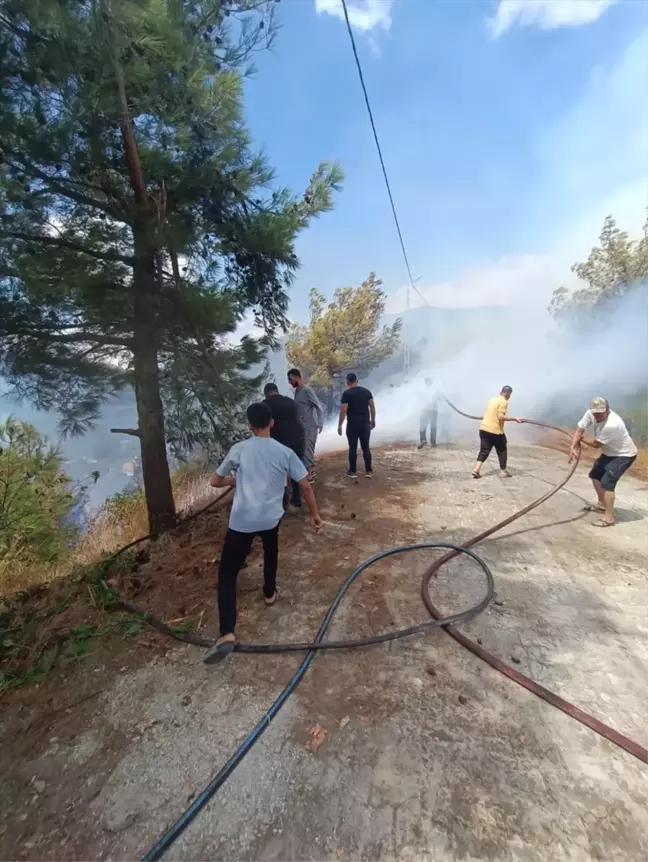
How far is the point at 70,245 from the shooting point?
4.33 metres

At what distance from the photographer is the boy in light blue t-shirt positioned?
3.03m

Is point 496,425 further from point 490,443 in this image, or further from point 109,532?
point 109,532

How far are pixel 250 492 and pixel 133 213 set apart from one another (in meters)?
3.27

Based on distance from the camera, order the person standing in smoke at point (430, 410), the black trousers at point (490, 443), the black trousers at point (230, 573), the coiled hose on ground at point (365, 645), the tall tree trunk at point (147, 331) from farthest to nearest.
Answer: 1. the person standing in smoke at point (430, 410)
2. the black trousers at point (490, 443)
3. the tall tree trunk at point (147, 331)
4. the black trousers at point (230, 573)
5. the coiled hose on ground at point (365, 645)

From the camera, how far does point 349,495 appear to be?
262 inches

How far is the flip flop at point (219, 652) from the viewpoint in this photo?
9.32ft

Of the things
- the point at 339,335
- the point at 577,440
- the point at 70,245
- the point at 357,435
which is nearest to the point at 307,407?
the point at 357,435

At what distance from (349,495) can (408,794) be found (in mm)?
4709

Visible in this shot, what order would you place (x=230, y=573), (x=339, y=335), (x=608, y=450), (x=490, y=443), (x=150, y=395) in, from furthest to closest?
(x=339, y=335) → (x=490, y=443) → (x=608, y=450) → (x=150, y=395) → (x=230, y=573)

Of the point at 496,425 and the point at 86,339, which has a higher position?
the point at 86,339

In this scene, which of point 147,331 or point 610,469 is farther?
point 610,469

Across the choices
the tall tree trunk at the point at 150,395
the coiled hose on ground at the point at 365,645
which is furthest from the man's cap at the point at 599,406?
the tall tree trunk at the point at 150,395

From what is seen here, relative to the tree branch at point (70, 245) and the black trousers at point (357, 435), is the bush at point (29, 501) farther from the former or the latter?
the black trousers at point (357, 435)

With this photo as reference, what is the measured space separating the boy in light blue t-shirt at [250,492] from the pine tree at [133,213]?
1978mm
